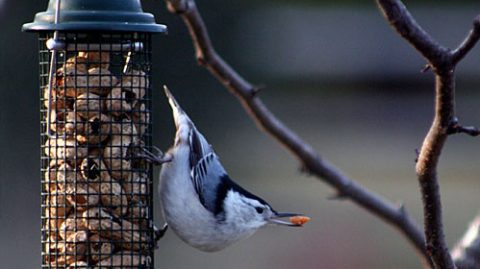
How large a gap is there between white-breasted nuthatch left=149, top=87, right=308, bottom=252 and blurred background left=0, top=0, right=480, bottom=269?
4.47 meters

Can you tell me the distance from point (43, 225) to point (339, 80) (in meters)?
7.57

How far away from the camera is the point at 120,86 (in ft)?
10.5

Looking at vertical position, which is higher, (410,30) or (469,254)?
(410,30)

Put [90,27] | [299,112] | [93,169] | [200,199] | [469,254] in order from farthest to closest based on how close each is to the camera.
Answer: [299,112] → [200,199] → [93,169] → [90,27] → [469,254]

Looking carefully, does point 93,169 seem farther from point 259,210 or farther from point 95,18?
point 259,210

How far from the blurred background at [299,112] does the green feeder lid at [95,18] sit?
538 cm

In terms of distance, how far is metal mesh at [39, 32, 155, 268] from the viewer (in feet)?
10.3

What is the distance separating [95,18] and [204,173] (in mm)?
901

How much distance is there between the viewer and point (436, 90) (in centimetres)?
179

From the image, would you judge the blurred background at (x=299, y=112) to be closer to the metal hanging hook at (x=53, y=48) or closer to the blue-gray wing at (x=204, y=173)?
the blue-gray wing at (x=204, y=173)

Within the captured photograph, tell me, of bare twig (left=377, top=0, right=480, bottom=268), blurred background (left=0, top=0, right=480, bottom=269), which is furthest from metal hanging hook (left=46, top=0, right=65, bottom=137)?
blurred background (left=0, top=0, right=480, bottom=269)

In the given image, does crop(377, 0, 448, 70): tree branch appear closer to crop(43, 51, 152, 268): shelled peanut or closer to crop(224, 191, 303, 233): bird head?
crop(43, 51, 152, 268): shelled peanut

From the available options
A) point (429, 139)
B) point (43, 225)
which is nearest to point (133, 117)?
point (43, 225)

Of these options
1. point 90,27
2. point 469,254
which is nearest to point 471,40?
point 469,254
